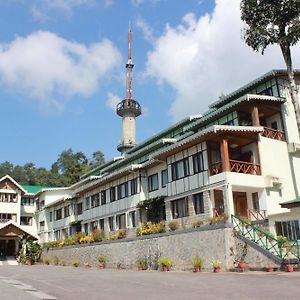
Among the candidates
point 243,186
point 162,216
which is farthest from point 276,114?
point 162,216

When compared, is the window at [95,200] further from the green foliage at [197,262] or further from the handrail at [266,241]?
the handrail at [266,241]

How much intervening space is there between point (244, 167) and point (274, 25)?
10030mm

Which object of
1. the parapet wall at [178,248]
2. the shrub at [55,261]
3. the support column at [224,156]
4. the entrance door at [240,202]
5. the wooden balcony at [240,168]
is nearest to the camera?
the parapet wall at [178,248]

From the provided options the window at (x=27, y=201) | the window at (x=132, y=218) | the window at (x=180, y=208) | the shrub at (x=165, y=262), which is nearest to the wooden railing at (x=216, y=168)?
the window at (x=180, y=208)

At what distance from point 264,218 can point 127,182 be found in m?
14.9

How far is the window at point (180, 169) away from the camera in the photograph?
28.3m

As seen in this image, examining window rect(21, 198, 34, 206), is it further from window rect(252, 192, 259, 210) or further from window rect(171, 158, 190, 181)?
window rect(252, 192, 259, 210)

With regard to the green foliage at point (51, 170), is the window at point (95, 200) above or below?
below

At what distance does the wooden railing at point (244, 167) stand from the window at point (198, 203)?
9.30 feet

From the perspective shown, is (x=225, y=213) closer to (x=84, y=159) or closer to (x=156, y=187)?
(x=156, y=187)

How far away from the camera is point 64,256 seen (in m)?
41.7

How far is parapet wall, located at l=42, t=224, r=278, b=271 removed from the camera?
72.8 feet

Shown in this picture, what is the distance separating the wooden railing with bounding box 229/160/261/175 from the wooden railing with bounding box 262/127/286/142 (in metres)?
2.61

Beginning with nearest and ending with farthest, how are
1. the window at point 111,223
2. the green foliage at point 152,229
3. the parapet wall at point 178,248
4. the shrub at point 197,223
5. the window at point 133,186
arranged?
the parapet wall at point 178,248
the shrub at point 197,223
the green foliage at point 152,229
the window at point 133,186
the window at point 111,223
